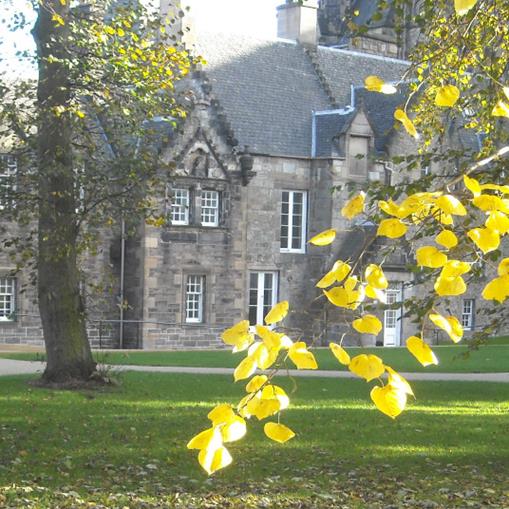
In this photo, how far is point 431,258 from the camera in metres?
3.63

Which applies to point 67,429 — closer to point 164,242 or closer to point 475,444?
point 475,444

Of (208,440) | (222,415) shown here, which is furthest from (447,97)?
(208,440)

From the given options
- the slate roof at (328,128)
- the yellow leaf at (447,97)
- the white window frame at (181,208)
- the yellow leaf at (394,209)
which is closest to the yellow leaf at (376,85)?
the yellow leaf at (447,97)

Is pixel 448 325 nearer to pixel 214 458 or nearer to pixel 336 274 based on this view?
pixel 336 274

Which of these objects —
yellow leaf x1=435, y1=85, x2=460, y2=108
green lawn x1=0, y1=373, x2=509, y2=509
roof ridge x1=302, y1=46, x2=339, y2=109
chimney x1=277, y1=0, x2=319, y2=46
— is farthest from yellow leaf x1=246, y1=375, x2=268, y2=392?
chimney x1=277, y1=0, x2=319, y2=46

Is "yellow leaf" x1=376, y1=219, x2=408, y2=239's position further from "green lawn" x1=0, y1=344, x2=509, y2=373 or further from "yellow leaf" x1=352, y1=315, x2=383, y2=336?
"green lawn" x1=0, y1=344, x2=509, y2=373

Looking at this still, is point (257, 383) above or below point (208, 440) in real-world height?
above

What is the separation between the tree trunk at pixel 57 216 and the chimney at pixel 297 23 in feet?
94.6

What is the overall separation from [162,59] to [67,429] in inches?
214

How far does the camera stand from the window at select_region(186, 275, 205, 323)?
39.3 meters

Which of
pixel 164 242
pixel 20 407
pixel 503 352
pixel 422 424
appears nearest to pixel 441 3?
pixel 422 424

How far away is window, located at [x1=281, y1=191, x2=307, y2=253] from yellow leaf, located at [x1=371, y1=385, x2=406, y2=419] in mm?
38521

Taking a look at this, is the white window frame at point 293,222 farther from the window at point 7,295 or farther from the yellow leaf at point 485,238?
the yellow leaf at point 485,238

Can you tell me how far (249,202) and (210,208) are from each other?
1.71 metres
